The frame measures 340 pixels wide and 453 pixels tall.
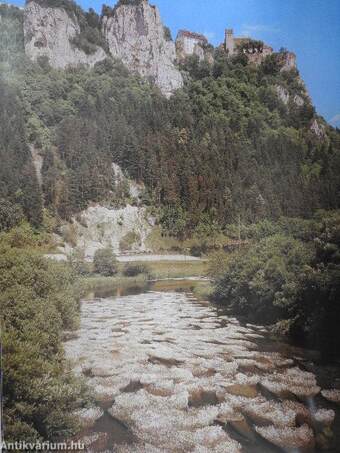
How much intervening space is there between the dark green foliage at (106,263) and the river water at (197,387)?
9.94ft

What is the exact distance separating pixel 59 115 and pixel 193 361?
17.2 m

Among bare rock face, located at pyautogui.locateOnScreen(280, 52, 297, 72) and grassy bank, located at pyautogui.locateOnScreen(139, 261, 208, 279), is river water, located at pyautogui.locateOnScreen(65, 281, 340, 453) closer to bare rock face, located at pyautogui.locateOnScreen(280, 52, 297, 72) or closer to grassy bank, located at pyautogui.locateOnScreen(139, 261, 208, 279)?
grassy bank, located at pyautogui.locateOnScreen(139, 261, 208, 279)

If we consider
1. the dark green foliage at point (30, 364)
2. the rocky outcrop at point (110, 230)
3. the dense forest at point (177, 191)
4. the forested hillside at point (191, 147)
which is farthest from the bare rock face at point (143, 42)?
the dark green foliage at point (30, 364)

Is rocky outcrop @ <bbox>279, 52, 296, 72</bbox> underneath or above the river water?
above

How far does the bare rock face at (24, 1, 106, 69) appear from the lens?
1934 cm

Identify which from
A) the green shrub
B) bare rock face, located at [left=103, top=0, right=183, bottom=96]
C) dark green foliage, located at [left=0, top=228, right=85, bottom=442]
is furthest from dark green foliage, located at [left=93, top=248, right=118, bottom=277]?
bare rock face, located at [left=103, top=0, right=183, bottom=96]

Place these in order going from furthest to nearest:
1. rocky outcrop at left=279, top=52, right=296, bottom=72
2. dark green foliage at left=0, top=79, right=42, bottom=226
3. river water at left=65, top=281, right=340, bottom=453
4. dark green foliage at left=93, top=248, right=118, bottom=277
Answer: dark green foliage at left=93, top=248, right=118, bottom=277
rocky outcrop at left=279, top=52, right=296, bottom=72
dark green foliage at left=0, top=79, right=42, bottom=226
river water at left=65, top=281, right=340, bottom=453

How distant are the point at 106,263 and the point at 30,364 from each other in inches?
469

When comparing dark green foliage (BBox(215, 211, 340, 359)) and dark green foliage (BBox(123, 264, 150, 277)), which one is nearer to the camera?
dark green foliage (BBox(215, 211, 340, 359))

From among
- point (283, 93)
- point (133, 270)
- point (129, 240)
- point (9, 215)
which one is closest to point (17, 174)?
point (9, 215)

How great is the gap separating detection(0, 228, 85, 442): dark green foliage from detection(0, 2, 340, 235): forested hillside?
3.51m

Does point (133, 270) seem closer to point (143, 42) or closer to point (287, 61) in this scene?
point (287, 61)

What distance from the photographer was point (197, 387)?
862 cm

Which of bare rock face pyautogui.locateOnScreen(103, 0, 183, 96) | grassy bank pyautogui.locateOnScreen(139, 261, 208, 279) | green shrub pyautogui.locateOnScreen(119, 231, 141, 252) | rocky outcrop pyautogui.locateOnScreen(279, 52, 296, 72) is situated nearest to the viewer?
rocky outcrop pyautogui.locateOnScreen(279, 52, 296, 72)
